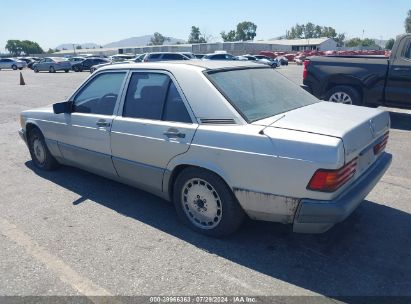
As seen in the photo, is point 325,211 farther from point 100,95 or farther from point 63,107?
point 63,107

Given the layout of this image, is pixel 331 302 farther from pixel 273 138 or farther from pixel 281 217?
pixel 273 138

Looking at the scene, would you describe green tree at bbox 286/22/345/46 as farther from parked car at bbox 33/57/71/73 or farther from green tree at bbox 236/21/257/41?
parked car at bbox 33/57/71/73

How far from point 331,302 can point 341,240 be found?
907 mm

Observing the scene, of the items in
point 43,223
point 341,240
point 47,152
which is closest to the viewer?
point 341,240

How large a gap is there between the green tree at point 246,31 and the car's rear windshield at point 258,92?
150 metres

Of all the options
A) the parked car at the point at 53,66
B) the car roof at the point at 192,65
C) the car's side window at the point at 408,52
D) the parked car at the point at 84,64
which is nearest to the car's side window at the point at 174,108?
the car roof at the point at 192,65

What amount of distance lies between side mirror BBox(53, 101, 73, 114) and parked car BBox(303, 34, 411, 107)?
243 inches

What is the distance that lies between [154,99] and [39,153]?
273 centimetres

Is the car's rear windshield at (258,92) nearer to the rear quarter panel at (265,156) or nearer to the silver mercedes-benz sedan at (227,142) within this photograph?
the silver mercedes-benz sedan at (227,142)

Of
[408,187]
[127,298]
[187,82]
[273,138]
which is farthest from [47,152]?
[408,187]

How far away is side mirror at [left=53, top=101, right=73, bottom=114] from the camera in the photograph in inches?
179

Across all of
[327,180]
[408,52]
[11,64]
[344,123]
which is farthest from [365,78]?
[11,64]

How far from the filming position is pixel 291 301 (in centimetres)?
262

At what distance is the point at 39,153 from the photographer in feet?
18.0
